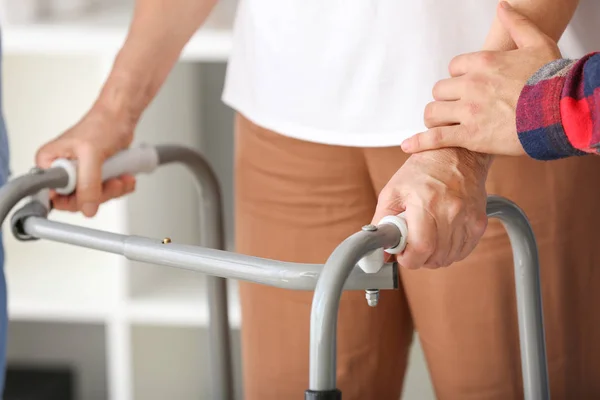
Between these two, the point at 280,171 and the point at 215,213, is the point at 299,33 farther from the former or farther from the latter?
the point at 215,213

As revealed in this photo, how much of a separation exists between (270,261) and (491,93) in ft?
0.81

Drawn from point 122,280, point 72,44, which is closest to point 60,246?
point 122,280

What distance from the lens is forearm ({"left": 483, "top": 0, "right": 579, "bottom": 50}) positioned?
0.90 meters

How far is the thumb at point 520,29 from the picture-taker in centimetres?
86

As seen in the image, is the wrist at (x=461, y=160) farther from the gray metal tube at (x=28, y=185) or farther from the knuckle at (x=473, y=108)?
the gray metal tube at (x=28, y=185)

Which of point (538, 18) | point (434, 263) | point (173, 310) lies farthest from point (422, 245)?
point (173, 310)

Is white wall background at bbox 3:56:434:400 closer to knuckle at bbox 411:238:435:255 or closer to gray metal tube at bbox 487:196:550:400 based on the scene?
gray metal tube at bbox 487:196:550:400

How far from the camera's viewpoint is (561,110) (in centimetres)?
79

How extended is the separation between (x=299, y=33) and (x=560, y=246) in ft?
1.22

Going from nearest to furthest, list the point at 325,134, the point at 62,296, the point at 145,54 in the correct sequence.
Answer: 1. the point at 325,134
2. the point at 145,54
3. the point at 62,296

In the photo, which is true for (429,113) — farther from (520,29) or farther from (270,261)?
(270,261)

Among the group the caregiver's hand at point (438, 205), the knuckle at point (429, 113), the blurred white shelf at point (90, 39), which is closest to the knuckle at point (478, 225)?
the caregiver's hand at point (438, 205)

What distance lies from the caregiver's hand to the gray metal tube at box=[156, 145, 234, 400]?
0.44 meters

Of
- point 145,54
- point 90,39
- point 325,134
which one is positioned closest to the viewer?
point 325,134
